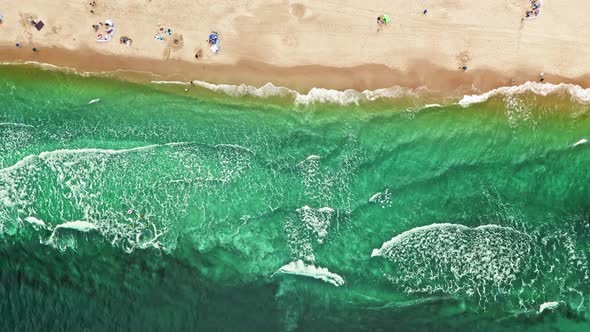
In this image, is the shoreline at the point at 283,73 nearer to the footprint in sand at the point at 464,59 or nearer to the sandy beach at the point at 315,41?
the sandy beach at the point at 315,41

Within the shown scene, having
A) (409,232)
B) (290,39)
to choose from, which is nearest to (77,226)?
(290,39)

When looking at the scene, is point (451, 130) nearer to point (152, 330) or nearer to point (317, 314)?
point (317, 314)

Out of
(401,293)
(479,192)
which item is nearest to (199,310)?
(401,293)

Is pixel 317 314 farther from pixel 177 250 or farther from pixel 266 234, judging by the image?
pixel 177 250

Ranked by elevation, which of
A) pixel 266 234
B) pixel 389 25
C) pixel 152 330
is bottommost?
pixel 152 330

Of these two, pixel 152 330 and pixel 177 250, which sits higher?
pixel 177 250
